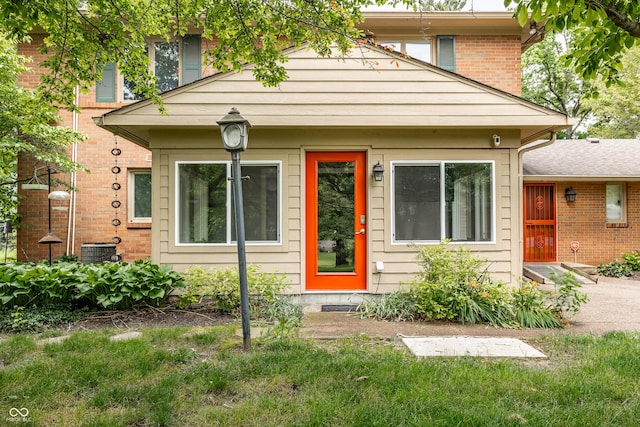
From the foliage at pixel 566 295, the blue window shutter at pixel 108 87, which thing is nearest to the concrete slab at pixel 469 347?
the foliage at pixel 566 295

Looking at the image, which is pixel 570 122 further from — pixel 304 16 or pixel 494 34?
pixel 494 34

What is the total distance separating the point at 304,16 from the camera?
465 cm

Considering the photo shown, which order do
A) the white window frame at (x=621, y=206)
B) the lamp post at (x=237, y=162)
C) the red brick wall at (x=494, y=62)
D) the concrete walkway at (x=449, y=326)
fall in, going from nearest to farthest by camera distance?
the lamp post at (x=237, y=162), the concrete walkway at (x=449, y=326), the red brick wall at (x=494, y=62), the white window frame at (x=621, y=206)

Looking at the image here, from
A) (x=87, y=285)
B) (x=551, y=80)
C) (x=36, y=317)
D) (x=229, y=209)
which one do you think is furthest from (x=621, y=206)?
(x=36, y=317)

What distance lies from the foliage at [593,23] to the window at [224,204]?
3899 millimetres

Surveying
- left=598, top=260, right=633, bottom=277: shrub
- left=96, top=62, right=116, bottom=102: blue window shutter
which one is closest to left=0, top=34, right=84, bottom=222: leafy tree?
left=96, top=62, right=116, bottom=102: blue window shutter

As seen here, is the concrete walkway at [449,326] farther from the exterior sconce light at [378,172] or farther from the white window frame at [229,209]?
the exterior sconce light at [378,172]

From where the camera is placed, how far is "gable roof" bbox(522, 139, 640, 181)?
31.8ft

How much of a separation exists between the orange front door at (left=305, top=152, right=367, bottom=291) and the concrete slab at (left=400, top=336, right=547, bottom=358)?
6.46 feet

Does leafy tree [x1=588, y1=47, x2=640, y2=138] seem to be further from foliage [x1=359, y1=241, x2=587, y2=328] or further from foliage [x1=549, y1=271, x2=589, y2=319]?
foliage [x1=359, y1=241, x2=587, y2=328]

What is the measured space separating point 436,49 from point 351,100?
557cm

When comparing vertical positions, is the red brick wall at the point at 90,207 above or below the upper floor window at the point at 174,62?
below

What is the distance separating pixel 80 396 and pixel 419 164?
506cm

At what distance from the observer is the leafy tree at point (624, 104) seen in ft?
52.9
